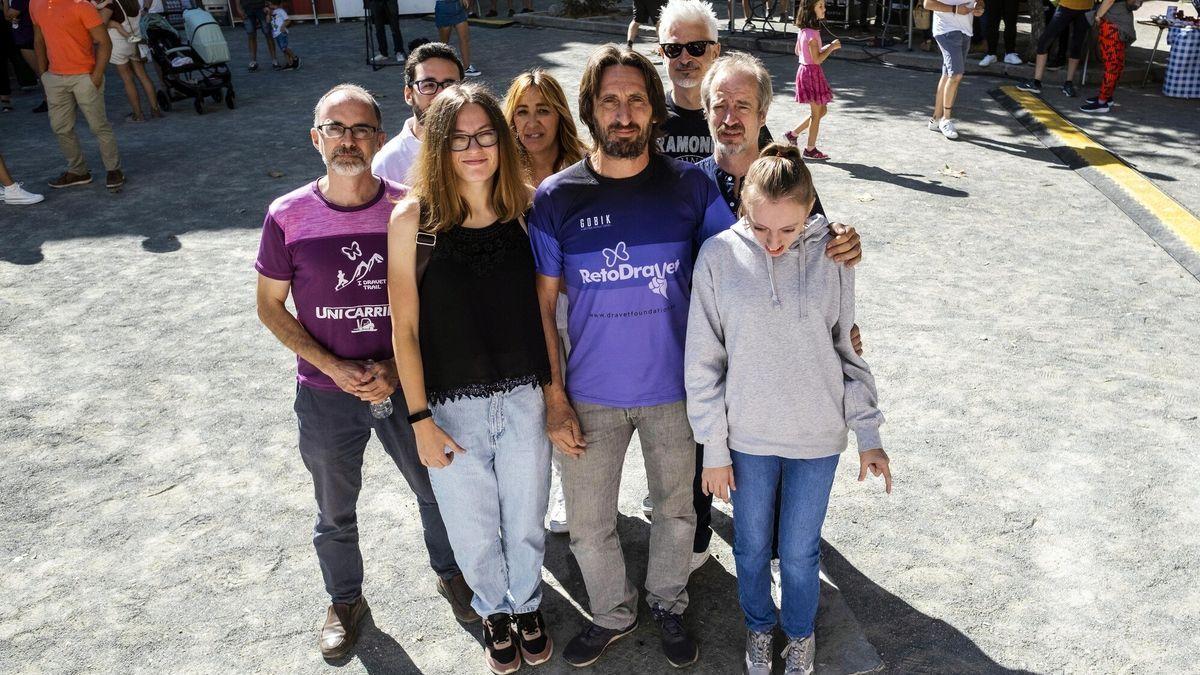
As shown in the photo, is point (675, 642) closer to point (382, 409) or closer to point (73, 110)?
point (382, 409)

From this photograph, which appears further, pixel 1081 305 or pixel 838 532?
pixel 1081 305

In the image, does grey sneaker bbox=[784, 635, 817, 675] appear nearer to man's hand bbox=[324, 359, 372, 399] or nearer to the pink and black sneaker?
man's hand bbox=[324, 359, 372, 399]

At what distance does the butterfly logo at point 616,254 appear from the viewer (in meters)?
2.94

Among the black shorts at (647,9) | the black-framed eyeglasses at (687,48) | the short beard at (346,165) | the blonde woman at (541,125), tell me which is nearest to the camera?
the short beard at (346,165)

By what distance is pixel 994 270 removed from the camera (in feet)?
21.4

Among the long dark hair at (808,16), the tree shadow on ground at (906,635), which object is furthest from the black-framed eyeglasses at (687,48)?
the long dark hair at (808,16)

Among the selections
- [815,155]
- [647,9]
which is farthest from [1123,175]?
[647,9]

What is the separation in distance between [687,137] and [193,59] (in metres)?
10.4

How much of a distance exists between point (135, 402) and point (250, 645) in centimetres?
234

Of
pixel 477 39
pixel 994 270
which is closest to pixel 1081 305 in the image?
pixel 994 270

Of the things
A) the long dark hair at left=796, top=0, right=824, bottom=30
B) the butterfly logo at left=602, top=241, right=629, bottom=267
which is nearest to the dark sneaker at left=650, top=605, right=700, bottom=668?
the butterfly logo at left=602, top=241, right=629, bottom=267

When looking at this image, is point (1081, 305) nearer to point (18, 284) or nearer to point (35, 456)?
point (35, 456)

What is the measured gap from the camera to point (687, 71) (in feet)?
12.8

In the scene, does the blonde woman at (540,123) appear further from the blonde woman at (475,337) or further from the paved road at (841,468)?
the paved road at (841,468)
